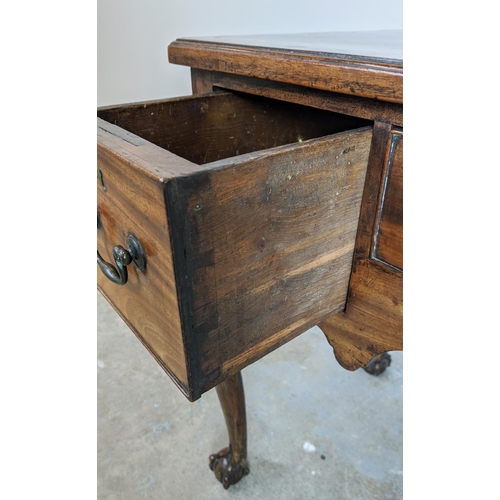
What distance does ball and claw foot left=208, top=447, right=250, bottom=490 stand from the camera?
950 millimetres

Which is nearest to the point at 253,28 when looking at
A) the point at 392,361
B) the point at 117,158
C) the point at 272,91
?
the point at 272,91

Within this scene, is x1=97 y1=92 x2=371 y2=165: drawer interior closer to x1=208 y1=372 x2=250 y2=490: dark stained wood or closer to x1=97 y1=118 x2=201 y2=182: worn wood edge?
x1=97 y1=118 x2=201 y2=182: worn wood edge

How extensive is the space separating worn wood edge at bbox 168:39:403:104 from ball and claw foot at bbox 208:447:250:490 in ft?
2.40

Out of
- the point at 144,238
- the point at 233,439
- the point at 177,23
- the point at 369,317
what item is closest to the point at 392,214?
the point at 369,317

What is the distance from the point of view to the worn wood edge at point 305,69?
0.47m

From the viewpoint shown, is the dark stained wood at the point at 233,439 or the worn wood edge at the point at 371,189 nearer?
the worn wood edge at the point at 371,189

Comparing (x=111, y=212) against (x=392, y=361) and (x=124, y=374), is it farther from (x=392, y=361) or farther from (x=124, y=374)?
(x=392, y=361)

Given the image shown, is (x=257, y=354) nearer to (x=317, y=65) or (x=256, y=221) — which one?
(x=256, y=221)

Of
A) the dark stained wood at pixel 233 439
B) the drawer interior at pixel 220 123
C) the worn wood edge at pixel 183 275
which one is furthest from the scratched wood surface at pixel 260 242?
the dark stained wood at pixel 233 439

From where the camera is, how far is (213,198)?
1.32 feet

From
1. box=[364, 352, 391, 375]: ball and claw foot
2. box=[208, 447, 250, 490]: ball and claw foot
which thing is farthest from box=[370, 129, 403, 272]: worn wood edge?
box=[364, 352, 391, 375]: ball and claw foot

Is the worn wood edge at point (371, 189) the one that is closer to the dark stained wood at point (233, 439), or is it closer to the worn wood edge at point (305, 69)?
the worn wood edge at point (305, 69)

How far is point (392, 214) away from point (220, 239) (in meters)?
0.22

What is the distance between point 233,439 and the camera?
0.93m
